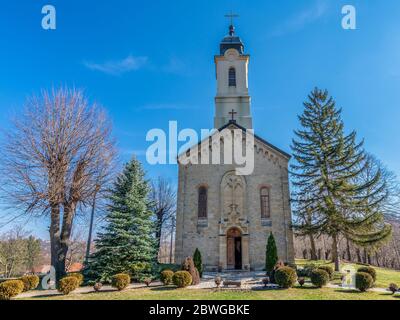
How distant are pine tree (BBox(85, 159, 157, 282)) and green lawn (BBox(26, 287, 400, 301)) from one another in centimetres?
308

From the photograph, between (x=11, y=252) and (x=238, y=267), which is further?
(x=11, y=252)

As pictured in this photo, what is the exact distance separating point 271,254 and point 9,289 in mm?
15333

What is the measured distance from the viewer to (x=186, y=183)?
23219mm

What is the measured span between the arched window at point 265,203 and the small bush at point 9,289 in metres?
16.5

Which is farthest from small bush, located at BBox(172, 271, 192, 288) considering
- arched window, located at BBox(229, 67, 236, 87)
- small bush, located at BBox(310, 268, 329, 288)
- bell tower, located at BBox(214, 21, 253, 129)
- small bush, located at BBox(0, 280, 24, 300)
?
arched window, located at BBox(229, 67, 236, 87)

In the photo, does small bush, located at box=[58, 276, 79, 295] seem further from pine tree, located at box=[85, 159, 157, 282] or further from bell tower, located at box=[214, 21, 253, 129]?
bell tower, located at box=[214, 21, 253, 129]

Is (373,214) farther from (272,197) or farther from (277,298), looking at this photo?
(277,298)

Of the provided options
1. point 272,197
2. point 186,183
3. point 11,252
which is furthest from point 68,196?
point 11,252

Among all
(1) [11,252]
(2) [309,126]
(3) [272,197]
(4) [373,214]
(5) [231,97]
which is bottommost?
(1) [11,252]

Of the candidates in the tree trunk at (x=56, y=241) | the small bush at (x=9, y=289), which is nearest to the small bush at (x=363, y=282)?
the small bush at (x=9, y=289)

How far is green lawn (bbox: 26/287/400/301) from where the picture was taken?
12219 millimetres

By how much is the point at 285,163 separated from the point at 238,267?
927 centimetres

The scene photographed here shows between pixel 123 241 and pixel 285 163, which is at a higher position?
pixel 285 163

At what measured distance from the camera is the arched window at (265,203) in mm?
22312
